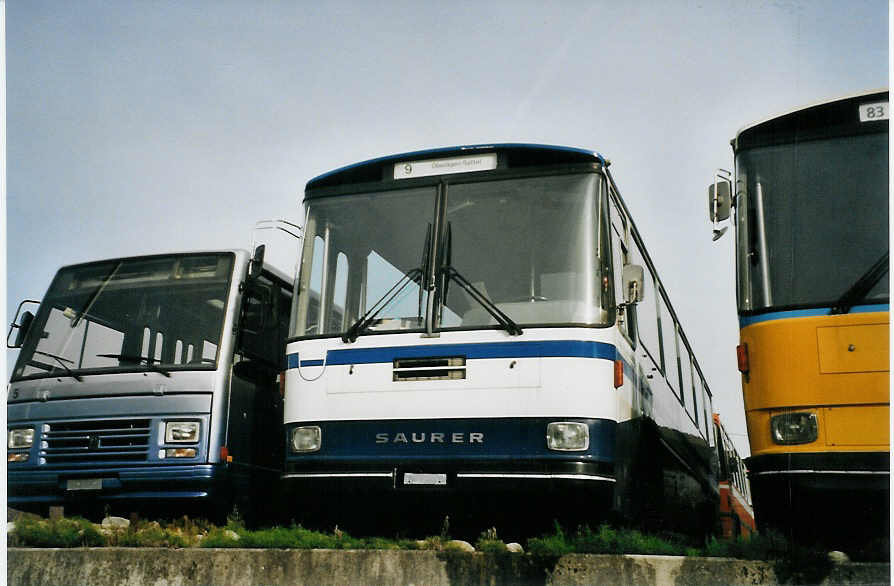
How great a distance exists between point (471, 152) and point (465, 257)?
3.08 feet

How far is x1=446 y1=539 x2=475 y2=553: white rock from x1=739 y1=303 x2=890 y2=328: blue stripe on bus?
2.38 metres

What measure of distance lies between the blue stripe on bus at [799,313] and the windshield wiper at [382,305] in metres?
2.39

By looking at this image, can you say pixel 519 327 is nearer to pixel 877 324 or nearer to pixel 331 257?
pixel 331 257

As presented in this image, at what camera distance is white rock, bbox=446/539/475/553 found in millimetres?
6590

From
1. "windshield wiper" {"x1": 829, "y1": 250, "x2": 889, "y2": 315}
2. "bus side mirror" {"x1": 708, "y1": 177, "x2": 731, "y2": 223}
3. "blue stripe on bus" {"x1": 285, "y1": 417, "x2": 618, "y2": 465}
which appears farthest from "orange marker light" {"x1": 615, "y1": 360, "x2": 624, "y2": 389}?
"windshield wiper" {"x1": 829, "y1": 250, "x2": 889, "y2": 315}

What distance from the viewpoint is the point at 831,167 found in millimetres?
6883

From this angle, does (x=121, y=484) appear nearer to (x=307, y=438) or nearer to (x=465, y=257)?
(x=307, y=438)

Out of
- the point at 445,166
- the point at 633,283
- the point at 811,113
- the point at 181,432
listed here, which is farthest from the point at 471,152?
the point at 181,432

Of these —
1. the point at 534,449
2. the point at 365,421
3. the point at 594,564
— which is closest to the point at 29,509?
the point at 365,421

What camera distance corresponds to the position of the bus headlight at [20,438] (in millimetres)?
8930

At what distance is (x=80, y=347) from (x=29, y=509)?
1457mm

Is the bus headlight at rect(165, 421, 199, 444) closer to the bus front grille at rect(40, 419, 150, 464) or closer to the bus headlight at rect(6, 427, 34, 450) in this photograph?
the bus front grille at rect(40, 419, 150, 464)

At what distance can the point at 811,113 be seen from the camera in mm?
7082

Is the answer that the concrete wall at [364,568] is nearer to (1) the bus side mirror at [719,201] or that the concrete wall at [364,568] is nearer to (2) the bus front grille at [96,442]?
(2) the bus front grille at [96,442]
